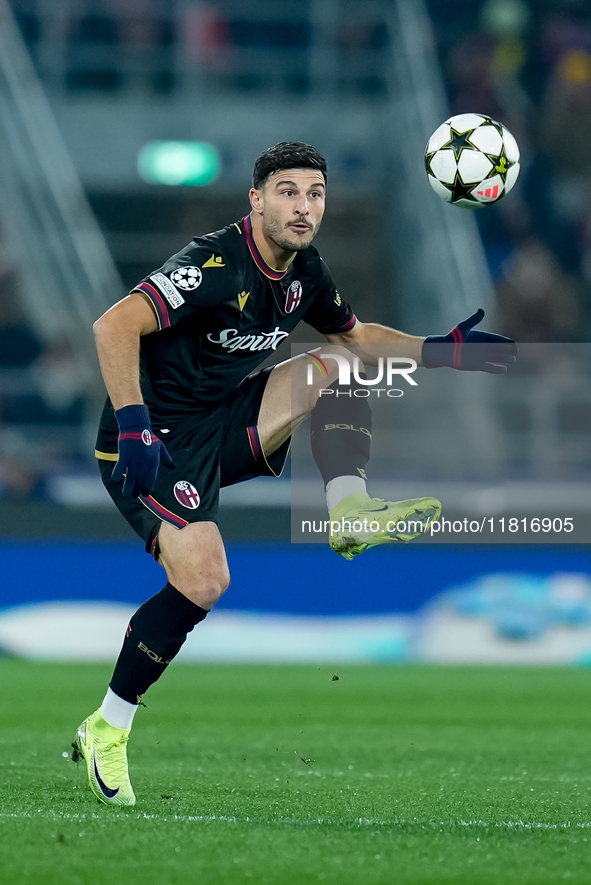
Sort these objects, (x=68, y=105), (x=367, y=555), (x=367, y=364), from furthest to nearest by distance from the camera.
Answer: (x=68, y=105), (x=367, y=555), (x=367, y=364)

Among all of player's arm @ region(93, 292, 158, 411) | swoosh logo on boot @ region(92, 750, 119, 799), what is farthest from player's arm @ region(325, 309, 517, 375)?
swoosh logo on boot @ region(92, 750, 119, 799)

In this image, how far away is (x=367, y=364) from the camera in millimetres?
5609

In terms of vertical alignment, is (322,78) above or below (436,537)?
above

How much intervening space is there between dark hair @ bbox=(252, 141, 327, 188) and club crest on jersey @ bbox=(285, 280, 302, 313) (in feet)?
1.42

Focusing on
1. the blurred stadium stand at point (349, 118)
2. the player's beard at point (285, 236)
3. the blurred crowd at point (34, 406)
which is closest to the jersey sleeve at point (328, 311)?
the player's beard at point (285, 236)

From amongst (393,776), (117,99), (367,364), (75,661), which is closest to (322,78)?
(117,99)

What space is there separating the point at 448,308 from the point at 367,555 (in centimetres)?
374

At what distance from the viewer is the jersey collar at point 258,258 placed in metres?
4.89

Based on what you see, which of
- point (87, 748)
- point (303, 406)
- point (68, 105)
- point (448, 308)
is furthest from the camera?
point (68, 105)

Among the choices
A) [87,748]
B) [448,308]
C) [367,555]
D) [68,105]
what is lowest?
[367,555]

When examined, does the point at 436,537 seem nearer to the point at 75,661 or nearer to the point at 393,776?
the point at 75,661

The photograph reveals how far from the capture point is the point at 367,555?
977 cm

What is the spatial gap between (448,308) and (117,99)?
14.4 ft

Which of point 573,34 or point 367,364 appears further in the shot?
point 573,34
